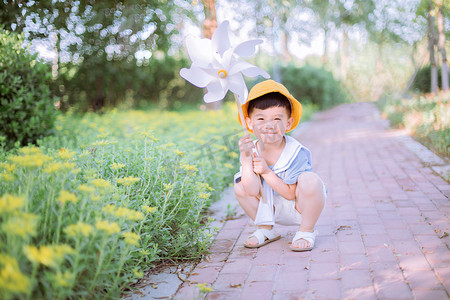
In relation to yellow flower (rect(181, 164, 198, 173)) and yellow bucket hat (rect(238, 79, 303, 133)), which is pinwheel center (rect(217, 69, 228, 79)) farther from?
yellow flower (rect(181, 164, 198, 173))

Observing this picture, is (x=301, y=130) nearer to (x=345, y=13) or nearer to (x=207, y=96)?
(x=207, y=96)

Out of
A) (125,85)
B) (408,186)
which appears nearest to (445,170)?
(408,186)

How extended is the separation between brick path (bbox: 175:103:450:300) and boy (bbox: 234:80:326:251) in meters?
0.18

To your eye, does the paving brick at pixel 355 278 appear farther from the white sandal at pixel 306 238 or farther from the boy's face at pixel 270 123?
the boy's face at pixel 270 123

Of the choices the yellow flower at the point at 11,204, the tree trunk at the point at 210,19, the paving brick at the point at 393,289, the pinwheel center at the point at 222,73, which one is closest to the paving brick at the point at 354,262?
the paving brick at the point at 393,289

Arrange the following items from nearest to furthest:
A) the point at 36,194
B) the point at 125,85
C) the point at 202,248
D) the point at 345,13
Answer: the point at 36,194 → the point at 202,248 → the point at 125,85 → the point at 345,13

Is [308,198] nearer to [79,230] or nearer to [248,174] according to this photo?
[248,174]

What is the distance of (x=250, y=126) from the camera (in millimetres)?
3070

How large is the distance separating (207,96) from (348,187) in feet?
8.61

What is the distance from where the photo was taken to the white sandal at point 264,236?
305 centimetres

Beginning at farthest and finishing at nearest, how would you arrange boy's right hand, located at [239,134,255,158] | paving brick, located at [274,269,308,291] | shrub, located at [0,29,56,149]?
shrub, located at [0,29,56,149] < boy's right hand, located at [239,134,255,158] < paving brick, located at [274,269,308,291]

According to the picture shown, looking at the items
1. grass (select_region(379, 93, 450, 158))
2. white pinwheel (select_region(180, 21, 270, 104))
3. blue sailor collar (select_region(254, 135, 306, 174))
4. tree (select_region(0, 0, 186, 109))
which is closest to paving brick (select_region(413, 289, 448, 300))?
blue sailor collar (select_region(254, 135, 306, 174))

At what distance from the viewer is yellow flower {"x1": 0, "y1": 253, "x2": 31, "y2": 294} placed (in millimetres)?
1358

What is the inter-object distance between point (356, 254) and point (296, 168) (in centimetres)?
71
